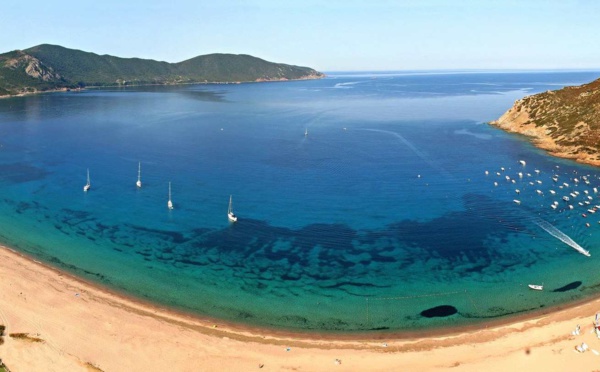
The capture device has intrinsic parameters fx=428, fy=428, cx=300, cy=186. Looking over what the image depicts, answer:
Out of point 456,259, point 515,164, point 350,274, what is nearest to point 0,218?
point 350,274

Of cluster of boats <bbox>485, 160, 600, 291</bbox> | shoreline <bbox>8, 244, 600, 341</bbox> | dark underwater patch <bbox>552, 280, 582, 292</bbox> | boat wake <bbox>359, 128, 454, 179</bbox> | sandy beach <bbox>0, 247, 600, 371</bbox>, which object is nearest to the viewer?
A: sandy beach <bbox>0, 247, 600, 371</bbox>

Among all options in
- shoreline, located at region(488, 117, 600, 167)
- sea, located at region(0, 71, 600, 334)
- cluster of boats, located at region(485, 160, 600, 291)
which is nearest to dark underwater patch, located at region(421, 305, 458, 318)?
sea, located at region(0, 71, 600, 334)

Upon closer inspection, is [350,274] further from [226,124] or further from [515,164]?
[226,124]

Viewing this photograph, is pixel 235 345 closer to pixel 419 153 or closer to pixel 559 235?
pixel 559 235

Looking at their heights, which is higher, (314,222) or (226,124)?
(226,124)

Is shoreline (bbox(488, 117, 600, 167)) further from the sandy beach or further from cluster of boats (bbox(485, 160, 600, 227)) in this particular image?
the sandy beach

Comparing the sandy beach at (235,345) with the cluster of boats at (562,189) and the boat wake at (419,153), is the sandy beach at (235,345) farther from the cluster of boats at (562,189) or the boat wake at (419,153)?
the boat wake at (419,153)
